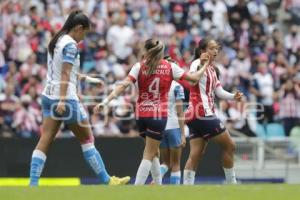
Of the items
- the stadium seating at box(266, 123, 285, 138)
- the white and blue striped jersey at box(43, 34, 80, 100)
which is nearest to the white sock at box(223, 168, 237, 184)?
the white and blue striped jersey at box(43, 34, 80, 100)

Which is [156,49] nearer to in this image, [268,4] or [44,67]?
[44,67]

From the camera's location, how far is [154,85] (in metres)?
13.0

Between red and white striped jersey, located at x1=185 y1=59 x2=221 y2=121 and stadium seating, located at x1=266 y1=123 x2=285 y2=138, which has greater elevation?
red and white striped jersey, located at x1=185 y1=59 x2=221 y2=121

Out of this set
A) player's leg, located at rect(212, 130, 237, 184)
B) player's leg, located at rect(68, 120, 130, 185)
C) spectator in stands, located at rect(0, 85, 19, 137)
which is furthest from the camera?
spectator in stands, located at rect(0, 85, 19, 137)

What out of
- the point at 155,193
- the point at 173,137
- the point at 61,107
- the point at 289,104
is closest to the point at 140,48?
the point at 289,104

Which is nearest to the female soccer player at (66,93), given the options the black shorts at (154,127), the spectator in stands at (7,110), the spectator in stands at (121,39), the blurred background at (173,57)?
the black shorts at (154,127)

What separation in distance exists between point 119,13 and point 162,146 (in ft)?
29.9

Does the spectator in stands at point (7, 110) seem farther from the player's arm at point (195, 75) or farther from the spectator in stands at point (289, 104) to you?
the player's arm at point (195, 75)

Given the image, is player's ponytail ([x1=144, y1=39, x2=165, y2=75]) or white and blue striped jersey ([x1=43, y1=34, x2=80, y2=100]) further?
player's ponytail ([x1=144, y1=39, x2=165, y2=75])

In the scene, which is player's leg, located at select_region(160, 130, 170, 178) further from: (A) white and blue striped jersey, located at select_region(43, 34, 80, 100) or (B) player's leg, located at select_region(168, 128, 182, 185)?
(A) white and blue striped jersey, located at select_region(43, 34, 80, 100)

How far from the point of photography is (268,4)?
85.9ft

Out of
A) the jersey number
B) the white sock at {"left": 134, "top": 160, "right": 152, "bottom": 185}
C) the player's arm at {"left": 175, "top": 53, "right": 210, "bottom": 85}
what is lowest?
the white sock at {"left": 134, "top": 160, "right": 152, "bottom": 185}

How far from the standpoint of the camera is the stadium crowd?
20.7m

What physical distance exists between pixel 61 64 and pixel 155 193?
Answer: 2.58 metres
